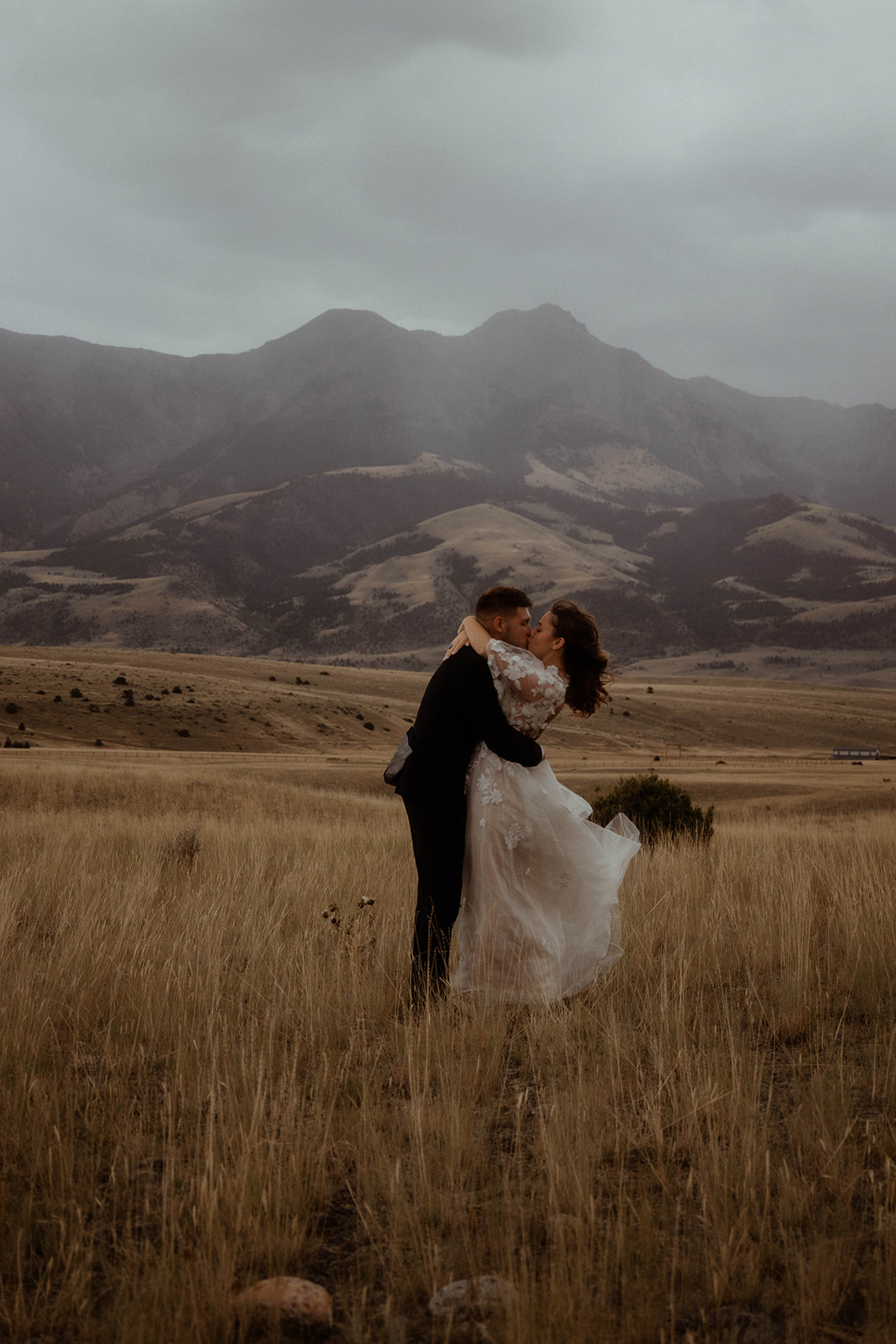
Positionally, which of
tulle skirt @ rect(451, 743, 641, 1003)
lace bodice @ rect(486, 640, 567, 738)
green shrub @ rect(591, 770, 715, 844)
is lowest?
green shrub @ rect(591, 770, 715, 844)

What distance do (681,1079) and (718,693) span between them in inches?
3810

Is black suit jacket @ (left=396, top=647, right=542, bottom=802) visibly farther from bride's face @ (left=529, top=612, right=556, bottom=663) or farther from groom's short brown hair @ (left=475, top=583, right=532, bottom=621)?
bride's face @ (left=529, top=612, right=556, bottom=663)

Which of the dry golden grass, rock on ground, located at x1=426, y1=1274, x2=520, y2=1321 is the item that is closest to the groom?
the dry golden grass

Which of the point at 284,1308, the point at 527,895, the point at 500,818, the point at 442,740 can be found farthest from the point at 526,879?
the point at 284,1308

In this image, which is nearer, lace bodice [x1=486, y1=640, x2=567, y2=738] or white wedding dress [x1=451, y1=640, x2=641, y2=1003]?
lace bodice [x1=486, y1=640, x2=567, y2=738]

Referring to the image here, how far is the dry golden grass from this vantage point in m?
2.45

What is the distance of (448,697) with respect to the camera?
4656 mm

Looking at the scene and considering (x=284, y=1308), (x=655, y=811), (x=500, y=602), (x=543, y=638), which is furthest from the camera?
(x=655, y=811)

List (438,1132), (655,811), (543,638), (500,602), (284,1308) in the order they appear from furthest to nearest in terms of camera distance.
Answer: (655,811)
(543,638)
(500,602)
(438,1132)
(284,1308)

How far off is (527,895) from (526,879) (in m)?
0.08

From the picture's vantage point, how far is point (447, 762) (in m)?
4.74

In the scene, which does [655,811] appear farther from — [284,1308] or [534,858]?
[284,1308]

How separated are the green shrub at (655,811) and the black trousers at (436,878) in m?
8.84

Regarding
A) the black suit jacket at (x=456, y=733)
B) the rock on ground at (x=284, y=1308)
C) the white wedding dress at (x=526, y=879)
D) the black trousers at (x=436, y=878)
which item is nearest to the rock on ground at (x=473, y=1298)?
the rock on ground at (x=284, y=1308)
